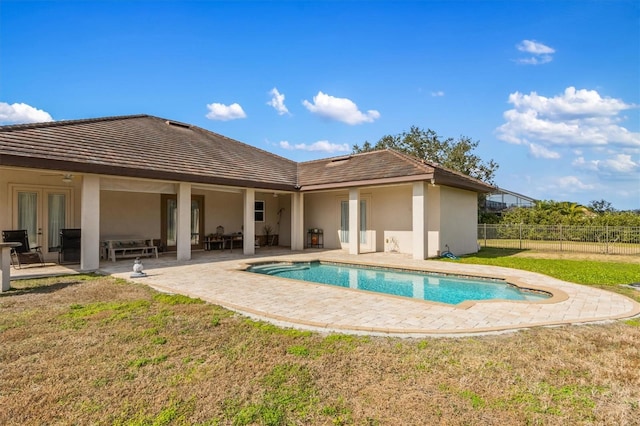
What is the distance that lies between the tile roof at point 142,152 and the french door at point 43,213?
2.57m

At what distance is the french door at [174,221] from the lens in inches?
643

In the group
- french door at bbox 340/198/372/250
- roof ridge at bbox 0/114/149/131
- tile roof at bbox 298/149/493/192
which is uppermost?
roof ridge at bbox 0/114/149/131

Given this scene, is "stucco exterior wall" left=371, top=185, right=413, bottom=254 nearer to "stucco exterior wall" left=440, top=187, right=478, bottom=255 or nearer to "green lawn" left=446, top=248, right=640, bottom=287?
"stucco exterior wall" left=440, top=187, right=478, bottom=255

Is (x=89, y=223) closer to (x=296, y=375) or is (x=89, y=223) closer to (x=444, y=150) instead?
(x=296, y=375)

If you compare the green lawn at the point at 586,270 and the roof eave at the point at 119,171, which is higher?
the roof eave at the point at 119,171

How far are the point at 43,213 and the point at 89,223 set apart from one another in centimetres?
343

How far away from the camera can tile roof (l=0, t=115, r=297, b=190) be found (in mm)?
10375

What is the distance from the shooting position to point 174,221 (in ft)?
54.7

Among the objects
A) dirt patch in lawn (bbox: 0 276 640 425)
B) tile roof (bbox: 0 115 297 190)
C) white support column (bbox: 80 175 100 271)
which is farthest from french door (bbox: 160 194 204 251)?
dirt patch in lawn (bbox: 0 276 640 425)

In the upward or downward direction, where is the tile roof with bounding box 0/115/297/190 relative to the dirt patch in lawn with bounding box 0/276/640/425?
upward

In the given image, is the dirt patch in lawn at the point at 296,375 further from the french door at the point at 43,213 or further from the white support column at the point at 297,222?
the white support column at the point at 297,222

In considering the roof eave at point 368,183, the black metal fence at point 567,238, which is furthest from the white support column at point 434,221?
the black metal fence at point 567,238

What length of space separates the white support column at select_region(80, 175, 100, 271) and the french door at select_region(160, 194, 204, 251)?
469cm

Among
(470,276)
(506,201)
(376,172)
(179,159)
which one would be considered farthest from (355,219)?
(506,201)
